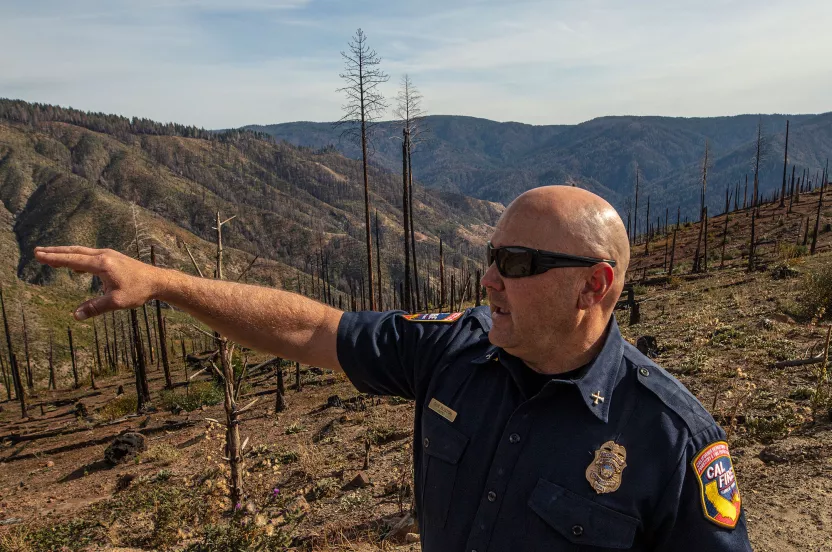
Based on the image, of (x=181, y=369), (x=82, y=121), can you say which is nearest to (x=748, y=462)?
(x=181, y=369)

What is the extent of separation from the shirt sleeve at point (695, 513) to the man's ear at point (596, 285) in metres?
0.53

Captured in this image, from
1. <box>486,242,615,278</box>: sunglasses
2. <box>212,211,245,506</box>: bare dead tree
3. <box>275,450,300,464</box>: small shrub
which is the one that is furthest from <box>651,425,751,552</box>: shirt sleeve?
<box>275,450,300,464</box>: small shrub

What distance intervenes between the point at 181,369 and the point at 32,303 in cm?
4487

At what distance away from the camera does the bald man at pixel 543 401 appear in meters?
1.60

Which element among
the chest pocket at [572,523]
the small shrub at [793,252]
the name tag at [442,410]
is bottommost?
the small shrub at [793,252]

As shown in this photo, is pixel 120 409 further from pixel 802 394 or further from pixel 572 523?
pixel 572 523

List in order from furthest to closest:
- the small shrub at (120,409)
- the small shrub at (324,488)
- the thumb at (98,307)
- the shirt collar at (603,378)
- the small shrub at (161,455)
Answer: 1. the small shrub at (120,409)
2. the small shrub at (161,455)
3. the small shrub at (324,488)
4. the thumb at (98,307)
5. the shirt collar at (603,378)

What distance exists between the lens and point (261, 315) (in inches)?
86.5

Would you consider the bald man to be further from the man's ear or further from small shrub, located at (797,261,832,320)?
small shrub, located at (797,261,832,320)

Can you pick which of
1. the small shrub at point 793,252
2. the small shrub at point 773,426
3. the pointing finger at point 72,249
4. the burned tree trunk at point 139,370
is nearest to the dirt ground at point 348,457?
the small shrub at point 773,426

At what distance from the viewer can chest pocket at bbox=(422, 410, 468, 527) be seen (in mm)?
1882

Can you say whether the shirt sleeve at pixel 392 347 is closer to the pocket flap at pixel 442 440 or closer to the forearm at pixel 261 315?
the forearm at pixel 261 315

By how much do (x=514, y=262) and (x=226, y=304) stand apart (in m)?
1.18

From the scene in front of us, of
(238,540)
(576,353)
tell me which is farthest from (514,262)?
(238,540)
